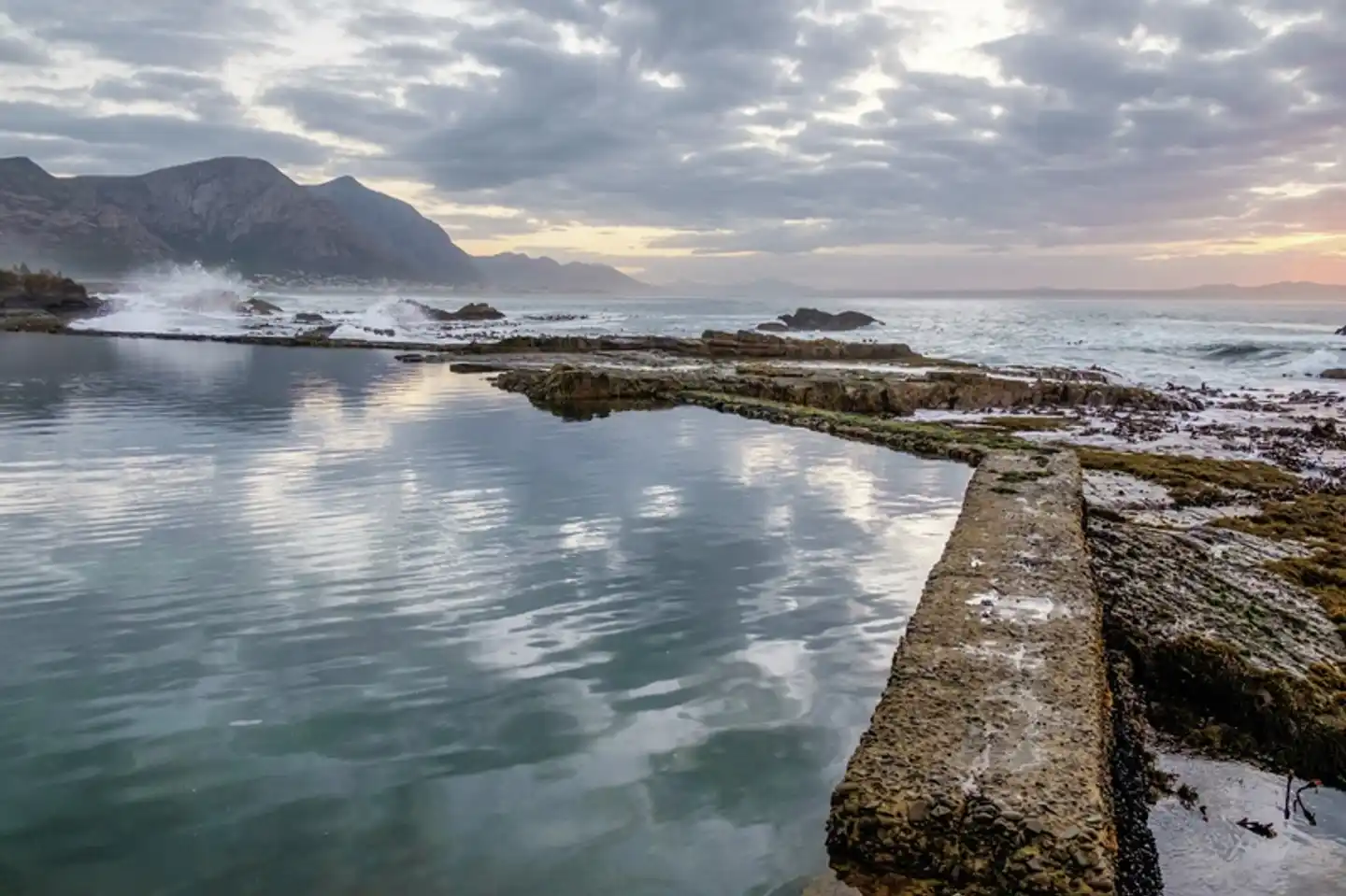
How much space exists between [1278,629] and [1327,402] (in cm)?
2647

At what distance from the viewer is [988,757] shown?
5141 mm

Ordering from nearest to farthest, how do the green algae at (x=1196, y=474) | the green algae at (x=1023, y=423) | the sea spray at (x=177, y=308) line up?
the green algae at (x=1196, y=474) < the green algae at (x=1023, y=423) < the sea spray at (x=177, y=308)

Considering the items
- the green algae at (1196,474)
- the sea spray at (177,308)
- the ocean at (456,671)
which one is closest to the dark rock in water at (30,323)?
the sea spray at (177,308)

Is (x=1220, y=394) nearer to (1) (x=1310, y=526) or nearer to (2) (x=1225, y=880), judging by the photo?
(1) (x=1310, y=526)

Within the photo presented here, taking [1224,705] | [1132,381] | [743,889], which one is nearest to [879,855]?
[743,889]

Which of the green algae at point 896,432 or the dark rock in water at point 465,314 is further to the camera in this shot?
the dark rock in water at point 465,314

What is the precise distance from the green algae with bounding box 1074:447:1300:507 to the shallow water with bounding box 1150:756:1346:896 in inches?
390

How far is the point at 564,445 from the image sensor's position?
18.4 metres

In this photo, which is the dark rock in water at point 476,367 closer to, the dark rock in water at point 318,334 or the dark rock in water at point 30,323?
the dark rock in water at point 318,334

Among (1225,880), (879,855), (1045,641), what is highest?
(1045,641)

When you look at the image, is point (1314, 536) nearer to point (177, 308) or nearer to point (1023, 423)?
point (1023, 423)

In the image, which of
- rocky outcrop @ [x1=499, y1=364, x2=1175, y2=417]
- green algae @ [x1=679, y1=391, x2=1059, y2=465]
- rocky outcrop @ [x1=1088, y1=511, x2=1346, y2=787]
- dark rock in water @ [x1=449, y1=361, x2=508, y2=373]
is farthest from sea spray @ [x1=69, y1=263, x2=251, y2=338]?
rocky outcrop @ [x1=1088, y1=511, x2=1346, y2=787]

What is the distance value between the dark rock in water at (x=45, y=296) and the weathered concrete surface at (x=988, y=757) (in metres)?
72.0

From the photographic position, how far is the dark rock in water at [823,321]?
83.8 m
